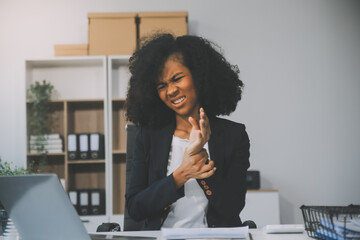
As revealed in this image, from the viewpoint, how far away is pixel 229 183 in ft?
5.16

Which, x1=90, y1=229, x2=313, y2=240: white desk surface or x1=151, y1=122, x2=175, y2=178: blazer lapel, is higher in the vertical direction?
x1=151, y1=122, x2=175, y2=178: blazer lapel

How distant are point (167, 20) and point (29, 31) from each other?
1.39 meters

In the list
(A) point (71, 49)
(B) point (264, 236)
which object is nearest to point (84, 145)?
(A) point (71, 49)

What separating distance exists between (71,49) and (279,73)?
6.48ft

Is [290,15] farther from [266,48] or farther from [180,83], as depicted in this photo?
[180,83]

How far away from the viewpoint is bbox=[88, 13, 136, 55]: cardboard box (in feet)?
12.3

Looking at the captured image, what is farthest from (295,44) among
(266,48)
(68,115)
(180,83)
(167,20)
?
(180,83)

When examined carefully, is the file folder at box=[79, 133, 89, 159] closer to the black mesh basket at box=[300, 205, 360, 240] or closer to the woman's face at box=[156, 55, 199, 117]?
the woman's face at box=[156, 55, 199, 117]

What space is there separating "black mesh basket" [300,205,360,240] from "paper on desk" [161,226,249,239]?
0.19 meters

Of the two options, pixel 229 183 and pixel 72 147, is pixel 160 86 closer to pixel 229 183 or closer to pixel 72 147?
pixel 229 183

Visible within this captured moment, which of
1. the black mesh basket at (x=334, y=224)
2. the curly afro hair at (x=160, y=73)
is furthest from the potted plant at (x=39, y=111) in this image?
the black mesh basket at (x=334, y=224)

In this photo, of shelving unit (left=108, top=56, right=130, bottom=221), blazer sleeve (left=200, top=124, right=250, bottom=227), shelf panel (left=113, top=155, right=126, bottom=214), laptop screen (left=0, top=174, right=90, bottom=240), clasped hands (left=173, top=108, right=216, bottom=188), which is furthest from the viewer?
shelf panel (left=113, top=155, right=126, bottom=214)

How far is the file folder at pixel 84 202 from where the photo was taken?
12.1ft

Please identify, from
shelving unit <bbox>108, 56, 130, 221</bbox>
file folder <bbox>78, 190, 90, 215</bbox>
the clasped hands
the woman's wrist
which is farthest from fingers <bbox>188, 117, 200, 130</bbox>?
file folder <bbox>78, 190, 90, 215</bbox>
